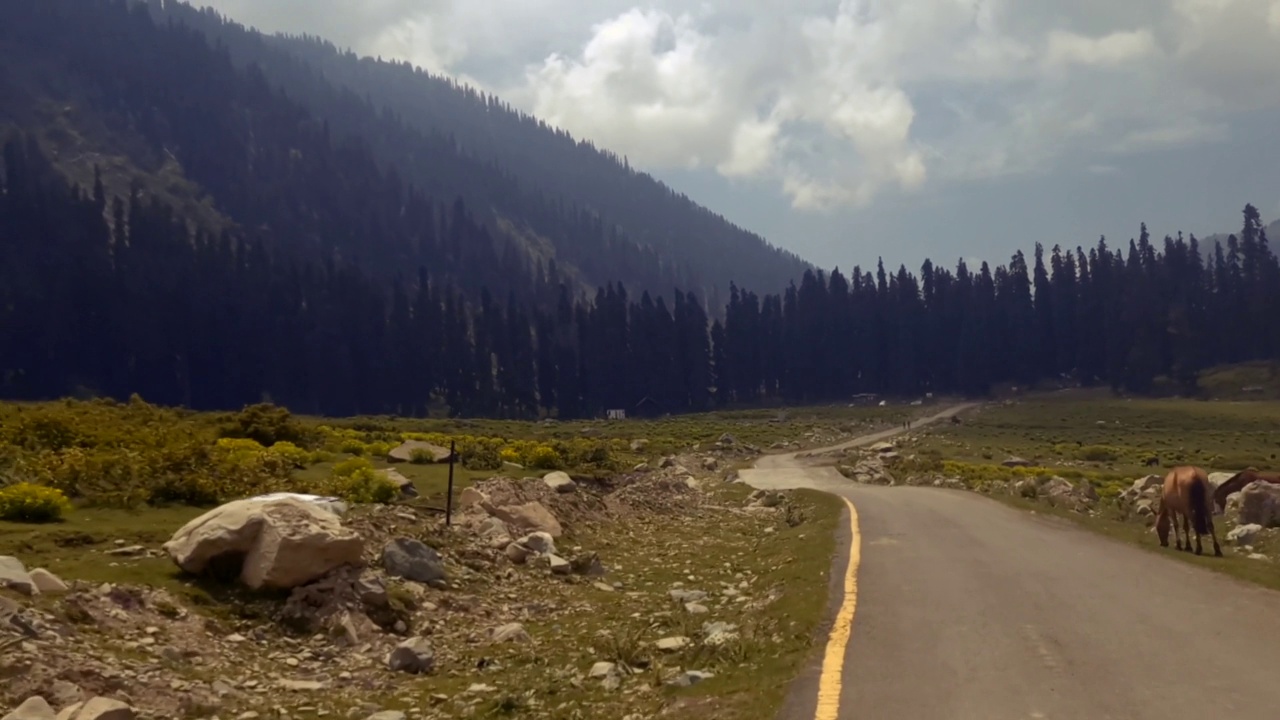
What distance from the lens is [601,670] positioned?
959 centimetres

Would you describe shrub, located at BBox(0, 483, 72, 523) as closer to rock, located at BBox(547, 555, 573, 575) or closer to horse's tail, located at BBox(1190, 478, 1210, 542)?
rock, located at BBox(547, 555, 573, 575)

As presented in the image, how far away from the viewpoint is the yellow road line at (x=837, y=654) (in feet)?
23.3

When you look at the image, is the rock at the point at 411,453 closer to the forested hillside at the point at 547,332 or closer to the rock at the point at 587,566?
the rock at the point at 587,566

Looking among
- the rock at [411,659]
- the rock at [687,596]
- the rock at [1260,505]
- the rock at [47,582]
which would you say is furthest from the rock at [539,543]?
the rock at [1260,505]

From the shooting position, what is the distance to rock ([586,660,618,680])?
9.48m

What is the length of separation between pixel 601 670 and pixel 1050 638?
4833 mm

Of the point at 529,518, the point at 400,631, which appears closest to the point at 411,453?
the point at 529,518

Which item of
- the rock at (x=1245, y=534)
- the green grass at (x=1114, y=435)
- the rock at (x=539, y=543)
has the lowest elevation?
the green grass at (x=1114, y=435)

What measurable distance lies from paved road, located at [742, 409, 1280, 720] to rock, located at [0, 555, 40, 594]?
334 inches

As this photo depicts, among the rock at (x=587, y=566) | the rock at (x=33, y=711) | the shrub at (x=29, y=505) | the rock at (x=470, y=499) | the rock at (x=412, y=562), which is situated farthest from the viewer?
the rock at (x=470, y=499)

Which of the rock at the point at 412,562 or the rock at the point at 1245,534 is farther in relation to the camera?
the rock at the point at 1245,534

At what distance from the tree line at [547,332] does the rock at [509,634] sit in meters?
116

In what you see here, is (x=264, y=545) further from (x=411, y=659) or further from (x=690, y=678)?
(x=690, y=678)

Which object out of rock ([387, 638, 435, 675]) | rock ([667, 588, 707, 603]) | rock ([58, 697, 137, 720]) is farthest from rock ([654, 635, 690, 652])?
rock ([58, 697, 137, 720])
